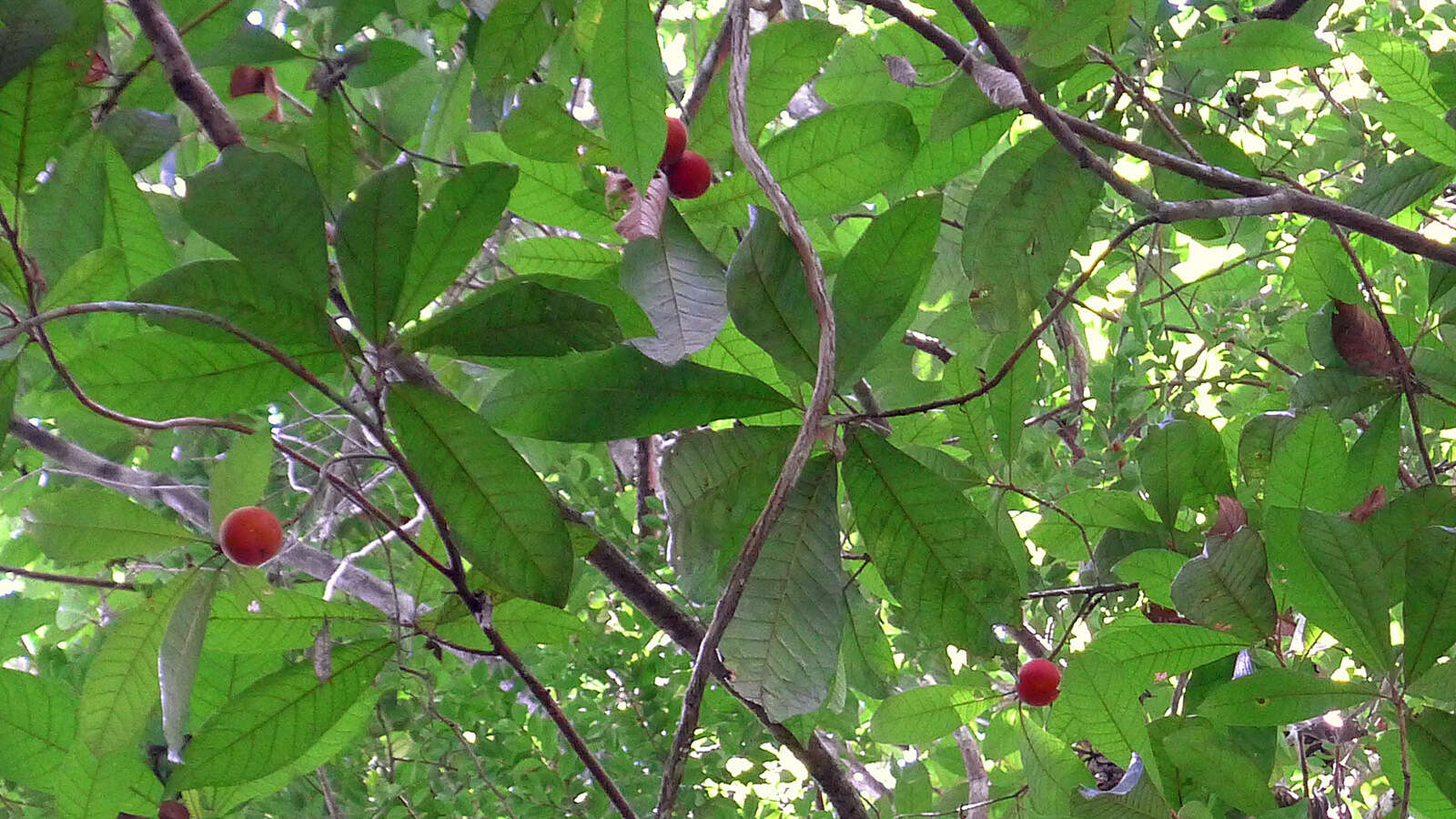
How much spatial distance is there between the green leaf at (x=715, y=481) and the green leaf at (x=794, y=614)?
0.07m

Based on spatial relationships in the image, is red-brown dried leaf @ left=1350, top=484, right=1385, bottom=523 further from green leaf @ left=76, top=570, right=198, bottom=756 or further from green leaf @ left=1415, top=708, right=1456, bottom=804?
green leaf @ left=76, top=570, right=198, bottom=756

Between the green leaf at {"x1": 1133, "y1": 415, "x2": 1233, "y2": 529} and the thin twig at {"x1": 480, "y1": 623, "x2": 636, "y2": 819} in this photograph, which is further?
the green leaf at {"x1": 1133, "y1": 415, "x2": 1233, "y2": 529}

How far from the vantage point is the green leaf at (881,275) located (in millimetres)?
904

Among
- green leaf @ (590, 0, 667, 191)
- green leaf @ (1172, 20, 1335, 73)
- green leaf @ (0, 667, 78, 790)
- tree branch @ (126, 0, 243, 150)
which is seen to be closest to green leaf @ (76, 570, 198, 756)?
green leaf @ (0, 667, 78, 790)

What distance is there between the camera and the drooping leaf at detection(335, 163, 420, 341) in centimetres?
83

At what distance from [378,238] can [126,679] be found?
459 mm

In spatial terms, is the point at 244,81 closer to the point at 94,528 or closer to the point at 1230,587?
the point at 94,528

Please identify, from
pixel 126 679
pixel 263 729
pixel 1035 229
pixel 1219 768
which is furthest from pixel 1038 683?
pixel 126 679

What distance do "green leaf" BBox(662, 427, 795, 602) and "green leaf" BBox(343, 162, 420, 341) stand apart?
29 centimetres

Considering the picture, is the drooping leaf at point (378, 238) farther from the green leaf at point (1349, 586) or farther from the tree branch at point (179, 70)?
the green leaf at point (1349, 586)

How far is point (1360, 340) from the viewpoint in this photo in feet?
4.19

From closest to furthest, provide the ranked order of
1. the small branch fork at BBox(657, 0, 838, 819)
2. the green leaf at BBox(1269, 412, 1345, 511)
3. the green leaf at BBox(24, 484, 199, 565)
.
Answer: the small branch fork at BBox(657, 0, 838, 819)
the green leaf at BBox(24, 484, 199, 565)
the green leaf at BBox(1269, 412, 1345, 511)

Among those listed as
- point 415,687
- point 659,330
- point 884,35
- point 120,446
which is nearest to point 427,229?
point 659,330

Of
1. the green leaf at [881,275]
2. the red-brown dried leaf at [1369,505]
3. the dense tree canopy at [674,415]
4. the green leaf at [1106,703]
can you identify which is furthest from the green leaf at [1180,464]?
the green leaf at [881,275]
